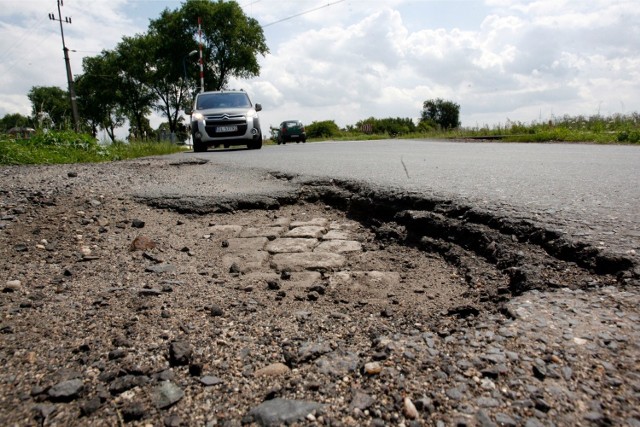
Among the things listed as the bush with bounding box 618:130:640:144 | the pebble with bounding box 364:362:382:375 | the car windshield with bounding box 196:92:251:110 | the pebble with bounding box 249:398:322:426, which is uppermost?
the car windshield with bounding box 196:92:251:110

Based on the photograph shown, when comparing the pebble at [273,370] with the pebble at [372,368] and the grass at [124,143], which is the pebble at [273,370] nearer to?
the pebble at [372,368]

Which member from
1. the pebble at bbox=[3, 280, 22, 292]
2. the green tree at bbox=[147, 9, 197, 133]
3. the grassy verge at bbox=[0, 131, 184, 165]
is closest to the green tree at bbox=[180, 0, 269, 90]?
the green tree at bbox=[147, 9, 197, 133]

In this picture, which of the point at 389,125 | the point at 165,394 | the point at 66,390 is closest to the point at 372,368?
the point at 165,394

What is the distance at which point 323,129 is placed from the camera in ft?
148

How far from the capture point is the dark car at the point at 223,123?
456 inches

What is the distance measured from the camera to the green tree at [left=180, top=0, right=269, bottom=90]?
37062 millimetres

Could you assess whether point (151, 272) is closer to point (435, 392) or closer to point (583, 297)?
point (435, 392)

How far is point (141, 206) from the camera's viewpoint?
343 cm

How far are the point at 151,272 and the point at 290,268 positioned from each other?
2.28 feet

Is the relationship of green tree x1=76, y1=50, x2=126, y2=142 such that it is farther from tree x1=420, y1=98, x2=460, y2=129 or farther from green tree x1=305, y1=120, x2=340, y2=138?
tree x1=420, y1=98, x2=460, y2=129

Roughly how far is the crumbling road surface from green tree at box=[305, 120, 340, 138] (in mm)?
41272

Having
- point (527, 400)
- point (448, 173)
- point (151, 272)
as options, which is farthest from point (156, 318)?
point (448, 173)

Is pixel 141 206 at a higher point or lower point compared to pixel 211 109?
lower

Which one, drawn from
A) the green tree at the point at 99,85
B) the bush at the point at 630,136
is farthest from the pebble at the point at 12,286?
the green tree at the point at 99,85
